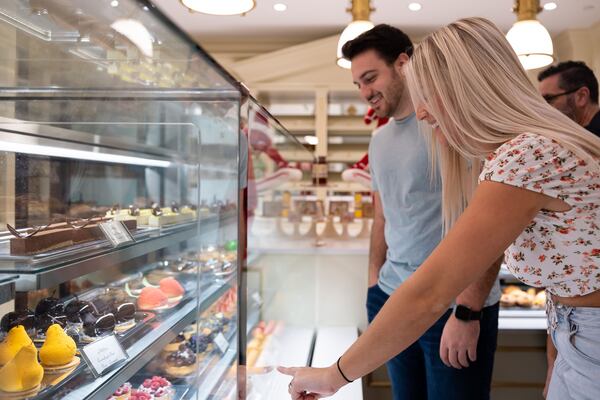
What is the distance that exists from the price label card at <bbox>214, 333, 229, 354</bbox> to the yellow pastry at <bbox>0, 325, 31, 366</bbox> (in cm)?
58

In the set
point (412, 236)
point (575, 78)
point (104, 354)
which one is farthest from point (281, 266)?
point (575, 78)

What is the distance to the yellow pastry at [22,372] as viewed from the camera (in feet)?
2.70

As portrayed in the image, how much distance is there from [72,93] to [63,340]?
72 cm

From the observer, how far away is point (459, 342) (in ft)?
4.51

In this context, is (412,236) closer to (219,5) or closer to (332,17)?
(219,5)

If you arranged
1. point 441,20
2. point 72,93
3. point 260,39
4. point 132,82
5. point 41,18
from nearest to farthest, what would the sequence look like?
1. point 41,18
2. point 72,93
3. point 132,82
4. point 441,20
5. point 260,39

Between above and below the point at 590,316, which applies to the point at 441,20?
above

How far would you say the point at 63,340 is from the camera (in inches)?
38.4

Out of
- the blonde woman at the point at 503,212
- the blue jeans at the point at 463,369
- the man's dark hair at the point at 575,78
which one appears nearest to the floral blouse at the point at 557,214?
the blonde woman at the point at 503,212

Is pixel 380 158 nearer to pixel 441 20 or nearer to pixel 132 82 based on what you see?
pixel 132 82

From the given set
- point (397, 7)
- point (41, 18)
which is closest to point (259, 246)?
point (41, 18)

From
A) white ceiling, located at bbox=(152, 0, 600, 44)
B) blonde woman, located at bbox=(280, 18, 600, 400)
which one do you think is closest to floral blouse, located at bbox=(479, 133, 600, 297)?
blonde woman, located at bbox=(280, 18, 600, 400)

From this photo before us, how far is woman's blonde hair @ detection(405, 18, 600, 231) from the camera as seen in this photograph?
3.03 feet

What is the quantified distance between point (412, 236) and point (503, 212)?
813mm
